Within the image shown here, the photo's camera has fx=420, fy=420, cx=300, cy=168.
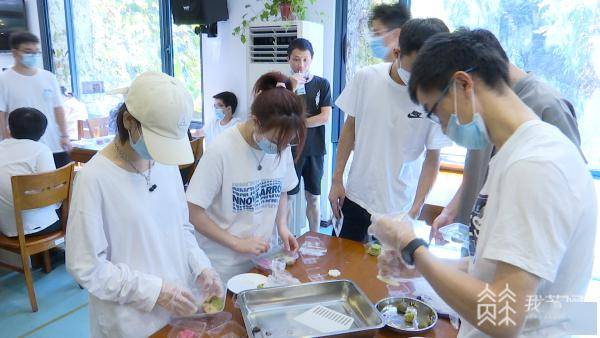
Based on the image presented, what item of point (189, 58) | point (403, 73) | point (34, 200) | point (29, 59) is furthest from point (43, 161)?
point (403, 73)

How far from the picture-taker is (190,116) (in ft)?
4.01

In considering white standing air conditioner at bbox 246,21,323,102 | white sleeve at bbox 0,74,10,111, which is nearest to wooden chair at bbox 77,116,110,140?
white sleeve at bbox 0,74,10,111

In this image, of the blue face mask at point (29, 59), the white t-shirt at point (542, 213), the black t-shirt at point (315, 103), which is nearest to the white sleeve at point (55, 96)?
the blue face mask at point (29, 59)

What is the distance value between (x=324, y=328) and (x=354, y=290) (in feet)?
0.66

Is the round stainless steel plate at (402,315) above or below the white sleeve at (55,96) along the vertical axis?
below

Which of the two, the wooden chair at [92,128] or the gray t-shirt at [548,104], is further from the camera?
the wooden chair at [92,128]

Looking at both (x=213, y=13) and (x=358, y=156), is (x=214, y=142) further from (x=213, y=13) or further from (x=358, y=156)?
(x=213, y=13)

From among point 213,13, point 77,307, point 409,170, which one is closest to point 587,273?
point 409,170

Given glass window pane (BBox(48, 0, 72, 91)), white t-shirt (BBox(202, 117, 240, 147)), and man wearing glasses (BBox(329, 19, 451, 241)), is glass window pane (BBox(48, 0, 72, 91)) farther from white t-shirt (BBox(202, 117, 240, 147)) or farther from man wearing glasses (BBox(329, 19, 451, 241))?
man wearing glasses (BBox(329, 19, 451, 241))

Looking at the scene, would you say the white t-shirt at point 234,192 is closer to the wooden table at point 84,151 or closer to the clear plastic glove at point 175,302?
the clear plastic glove at point 175,302

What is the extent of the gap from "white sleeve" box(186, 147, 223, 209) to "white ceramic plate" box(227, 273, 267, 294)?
29 cm

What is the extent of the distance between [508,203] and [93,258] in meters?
1.02

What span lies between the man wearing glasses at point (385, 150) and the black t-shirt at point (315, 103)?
1100mm

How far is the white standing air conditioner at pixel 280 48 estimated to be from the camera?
335 cm
